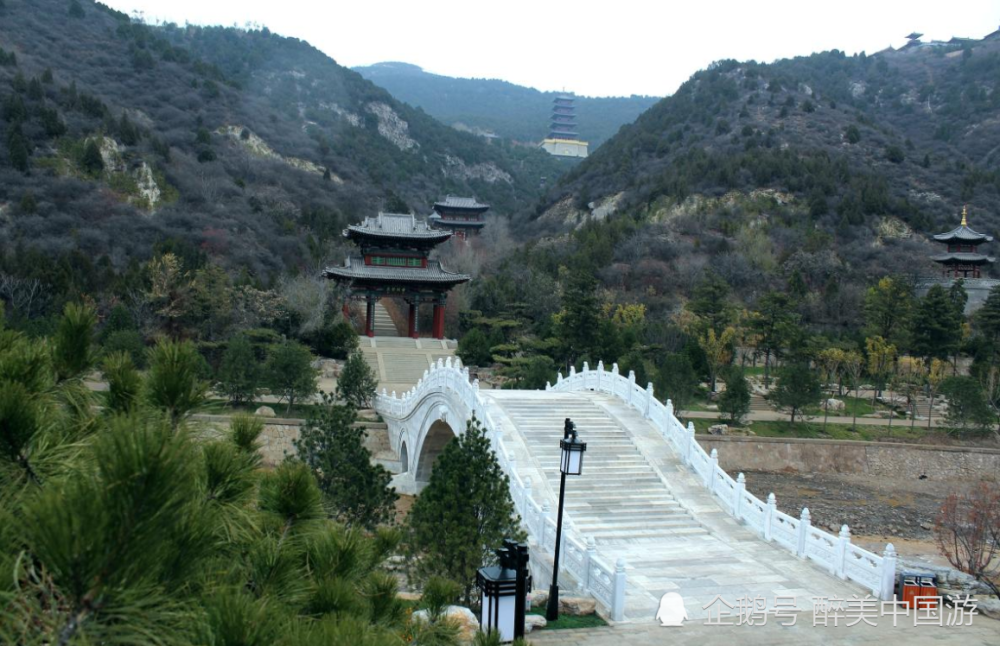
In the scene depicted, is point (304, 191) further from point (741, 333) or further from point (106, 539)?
point (106, 539)

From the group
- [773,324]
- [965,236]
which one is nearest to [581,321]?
[773,324]

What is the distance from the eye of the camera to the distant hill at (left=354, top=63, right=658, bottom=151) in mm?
143000

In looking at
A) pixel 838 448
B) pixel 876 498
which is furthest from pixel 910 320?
pixel 876 498

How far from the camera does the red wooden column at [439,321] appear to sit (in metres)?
40.7

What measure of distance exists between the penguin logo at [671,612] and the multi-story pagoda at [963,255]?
148 ft

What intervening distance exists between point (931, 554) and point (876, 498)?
5691 millimetres

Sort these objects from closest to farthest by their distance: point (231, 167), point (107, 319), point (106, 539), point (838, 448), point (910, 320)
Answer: point (106, 539) < point (838, 448) < point (107, 319) < point (910, 320) < point (231, 167)

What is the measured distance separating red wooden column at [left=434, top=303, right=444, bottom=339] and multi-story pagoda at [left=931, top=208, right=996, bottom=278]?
29.9 meters

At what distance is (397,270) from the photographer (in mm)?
40906

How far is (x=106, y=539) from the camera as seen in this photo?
231cm

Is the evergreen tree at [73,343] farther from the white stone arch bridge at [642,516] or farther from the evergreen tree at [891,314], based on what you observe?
the evergreen tree at [891,314]

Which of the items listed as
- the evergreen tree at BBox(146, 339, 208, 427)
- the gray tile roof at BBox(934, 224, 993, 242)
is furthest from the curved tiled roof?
the evergreen tree at BBox(146, 339, 208, 427)

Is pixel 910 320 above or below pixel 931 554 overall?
above

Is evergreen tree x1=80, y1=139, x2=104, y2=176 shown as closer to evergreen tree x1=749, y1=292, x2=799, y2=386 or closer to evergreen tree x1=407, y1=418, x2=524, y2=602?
evergreen tree x1=749, y1=292, x2=799, y2=386
